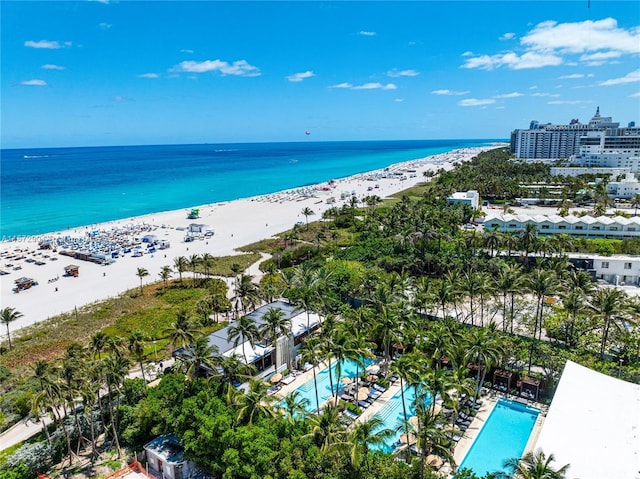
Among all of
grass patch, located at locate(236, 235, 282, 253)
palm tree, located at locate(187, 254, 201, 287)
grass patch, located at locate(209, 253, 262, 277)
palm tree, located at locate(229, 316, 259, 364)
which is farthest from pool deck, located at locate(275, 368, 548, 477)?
grass patch, located at locate(236, 235, 282, 253)

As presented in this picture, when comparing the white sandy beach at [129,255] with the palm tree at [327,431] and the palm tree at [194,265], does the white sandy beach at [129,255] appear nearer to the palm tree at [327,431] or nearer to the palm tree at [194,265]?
the palm tree at [194,265]

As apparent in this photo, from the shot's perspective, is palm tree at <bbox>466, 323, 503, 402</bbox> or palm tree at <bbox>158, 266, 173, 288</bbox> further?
palm tree at <bbox>158, 266, 173, 288</bbox>

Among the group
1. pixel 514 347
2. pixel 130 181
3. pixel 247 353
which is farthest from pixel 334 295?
pixel 130 181

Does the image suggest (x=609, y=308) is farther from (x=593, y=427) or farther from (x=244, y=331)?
(x=244, y=331)

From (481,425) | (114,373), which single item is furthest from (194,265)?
(481,425)

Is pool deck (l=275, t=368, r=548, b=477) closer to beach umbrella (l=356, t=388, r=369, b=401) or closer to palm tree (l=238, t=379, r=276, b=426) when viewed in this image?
beach umbrella (l=356, t=388, r=369, b=401)

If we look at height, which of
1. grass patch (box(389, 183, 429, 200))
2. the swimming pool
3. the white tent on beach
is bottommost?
the swimming pool

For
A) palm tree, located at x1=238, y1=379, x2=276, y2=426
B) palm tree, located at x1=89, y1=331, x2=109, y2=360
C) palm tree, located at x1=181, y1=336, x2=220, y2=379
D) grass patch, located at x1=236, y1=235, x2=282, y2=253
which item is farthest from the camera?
grass patch, located at x1=236, y1=235, x2=282, y2=253
